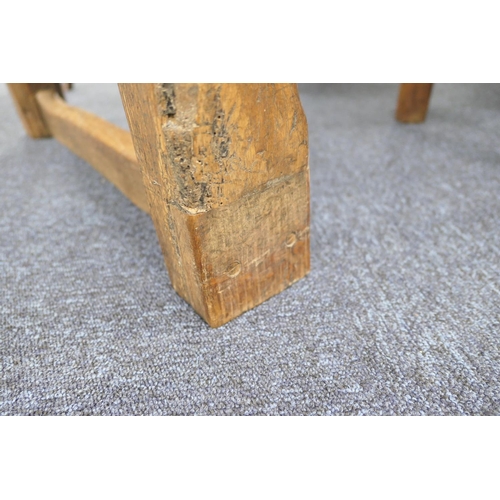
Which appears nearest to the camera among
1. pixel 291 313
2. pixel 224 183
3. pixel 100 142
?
pixel 224 183

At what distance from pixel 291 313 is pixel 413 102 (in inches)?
44.3

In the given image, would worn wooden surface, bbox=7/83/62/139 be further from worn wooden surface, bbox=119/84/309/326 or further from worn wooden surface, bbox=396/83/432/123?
worn wooden surface, bbox=396/83/432/123

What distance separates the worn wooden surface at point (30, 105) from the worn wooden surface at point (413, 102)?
1.23 meters

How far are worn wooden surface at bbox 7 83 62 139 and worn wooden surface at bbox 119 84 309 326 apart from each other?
108 cm

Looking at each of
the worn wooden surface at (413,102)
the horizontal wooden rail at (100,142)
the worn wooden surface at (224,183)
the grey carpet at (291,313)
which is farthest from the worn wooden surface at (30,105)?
the worn wooden surface at (413,102)

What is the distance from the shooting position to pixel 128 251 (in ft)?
3.20

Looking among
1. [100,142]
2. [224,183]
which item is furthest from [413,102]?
[224,183]

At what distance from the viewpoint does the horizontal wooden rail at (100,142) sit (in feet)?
3.27

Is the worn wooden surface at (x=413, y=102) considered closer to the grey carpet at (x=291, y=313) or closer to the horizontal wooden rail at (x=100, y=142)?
the grey carpet at (x=291, y=313)

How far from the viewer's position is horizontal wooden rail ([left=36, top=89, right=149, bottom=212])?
1.00 metres

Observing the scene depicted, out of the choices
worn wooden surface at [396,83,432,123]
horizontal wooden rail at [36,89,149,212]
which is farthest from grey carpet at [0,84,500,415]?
worn wooden surface at [396,83,432,123]

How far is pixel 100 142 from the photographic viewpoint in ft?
3.54

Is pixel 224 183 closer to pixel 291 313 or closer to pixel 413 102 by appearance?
pixel 291 313

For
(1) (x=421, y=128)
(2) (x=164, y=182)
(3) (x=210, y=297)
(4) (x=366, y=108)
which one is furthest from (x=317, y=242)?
(4) (x=366, y=108)
